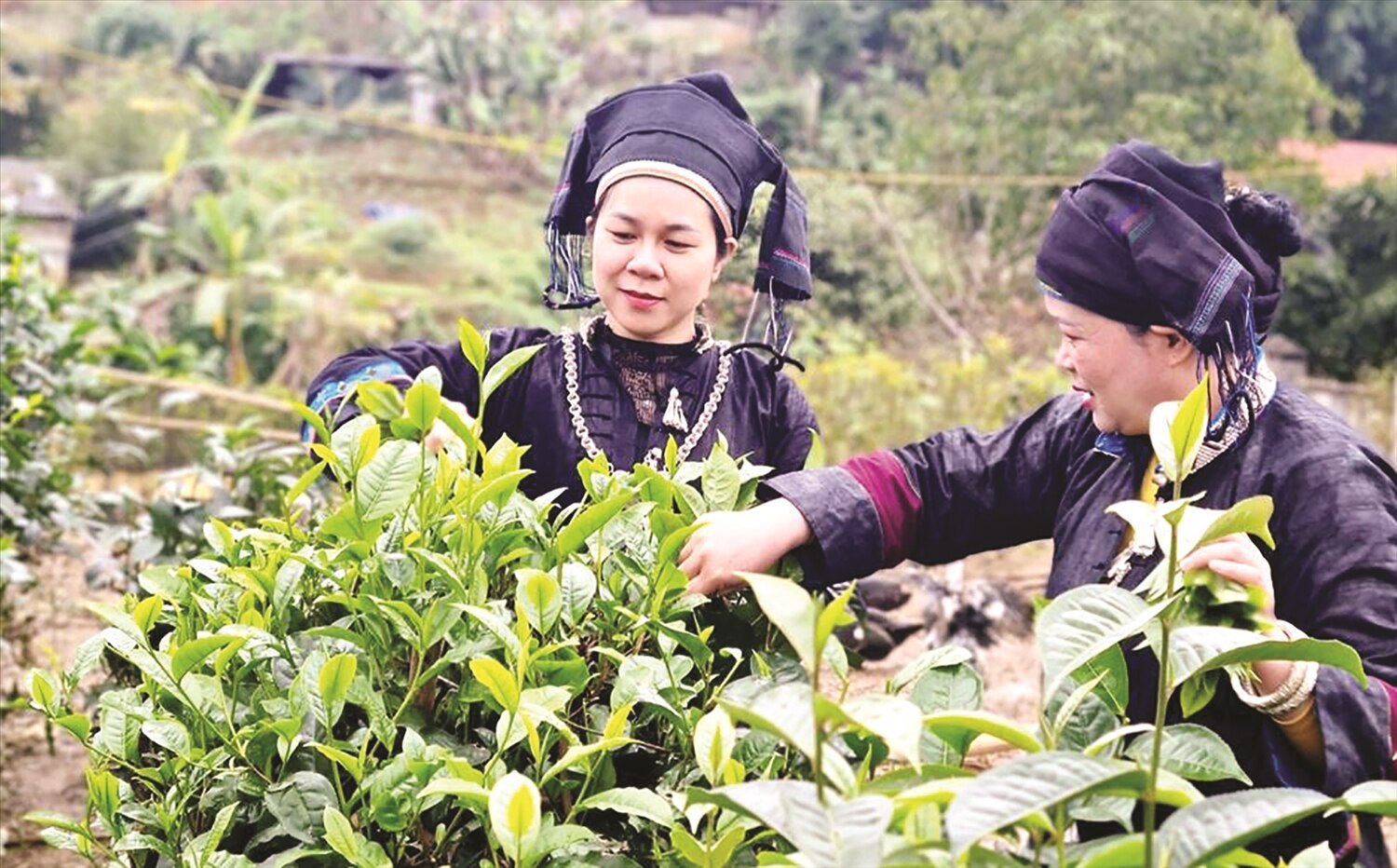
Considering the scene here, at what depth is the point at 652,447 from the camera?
1.88m

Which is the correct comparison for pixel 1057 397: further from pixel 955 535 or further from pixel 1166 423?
pixel 1166 423

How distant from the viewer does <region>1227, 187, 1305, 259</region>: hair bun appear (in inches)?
61.6

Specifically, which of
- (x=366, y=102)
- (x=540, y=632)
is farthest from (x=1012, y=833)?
(x=366, y=102)

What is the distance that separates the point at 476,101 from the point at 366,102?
303 centimetres

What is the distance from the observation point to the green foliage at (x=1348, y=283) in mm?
11719

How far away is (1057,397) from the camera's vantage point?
178 centimetres

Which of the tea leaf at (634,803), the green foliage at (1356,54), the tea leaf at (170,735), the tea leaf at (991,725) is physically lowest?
the tea leaf at (170,735)

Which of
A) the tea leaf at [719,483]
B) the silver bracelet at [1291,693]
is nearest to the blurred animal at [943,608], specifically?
the silver bracelet at [1291,693]

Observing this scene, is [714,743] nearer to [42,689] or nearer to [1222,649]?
[1222,649]

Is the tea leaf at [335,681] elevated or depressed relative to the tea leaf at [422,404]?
depressed

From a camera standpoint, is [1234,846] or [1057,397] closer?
[1234,846]

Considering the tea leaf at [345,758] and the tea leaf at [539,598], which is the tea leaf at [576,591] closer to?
the tea leaf at [539,598]

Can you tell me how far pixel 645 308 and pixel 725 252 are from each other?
0.16 meters

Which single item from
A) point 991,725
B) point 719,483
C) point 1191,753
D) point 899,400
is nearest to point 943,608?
point 719,483
